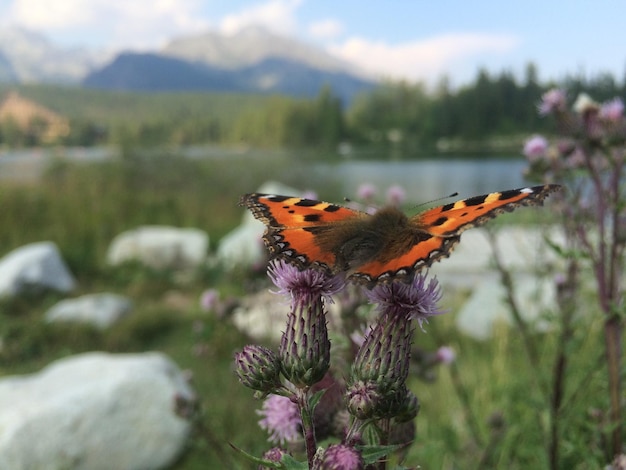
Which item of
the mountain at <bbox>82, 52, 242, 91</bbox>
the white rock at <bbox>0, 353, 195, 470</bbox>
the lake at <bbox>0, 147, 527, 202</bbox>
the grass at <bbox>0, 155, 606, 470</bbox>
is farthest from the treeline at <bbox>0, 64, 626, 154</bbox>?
the mountain at <bbox>82, 52, 242, 91</bbox>

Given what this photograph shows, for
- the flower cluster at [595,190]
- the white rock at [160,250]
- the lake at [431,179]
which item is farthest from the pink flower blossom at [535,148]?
the lake at [431,179]

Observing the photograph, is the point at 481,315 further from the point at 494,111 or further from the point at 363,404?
the point at 494,111

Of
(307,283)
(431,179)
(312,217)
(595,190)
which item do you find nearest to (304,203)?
(312,217)

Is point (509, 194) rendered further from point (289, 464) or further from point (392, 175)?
point (392, 175)

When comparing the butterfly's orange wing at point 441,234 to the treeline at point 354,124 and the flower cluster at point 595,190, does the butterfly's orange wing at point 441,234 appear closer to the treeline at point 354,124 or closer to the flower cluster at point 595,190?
the flower cluster at point 595,190

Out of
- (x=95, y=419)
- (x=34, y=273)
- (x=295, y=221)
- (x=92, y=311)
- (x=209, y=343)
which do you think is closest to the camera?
(x=295, y=221)

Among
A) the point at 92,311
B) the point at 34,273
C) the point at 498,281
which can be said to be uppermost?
the point at 498,281

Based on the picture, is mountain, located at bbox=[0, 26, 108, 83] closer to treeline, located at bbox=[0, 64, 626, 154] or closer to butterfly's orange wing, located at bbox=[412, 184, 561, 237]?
treeline, located at bbox=[0, 64, 626, 154]
